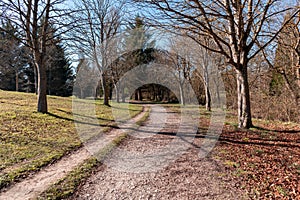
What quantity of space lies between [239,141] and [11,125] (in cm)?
780

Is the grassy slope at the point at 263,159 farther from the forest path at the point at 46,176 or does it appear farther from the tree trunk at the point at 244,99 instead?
the forest path at the point at 46,176

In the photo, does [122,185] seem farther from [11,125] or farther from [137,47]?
[137,47]

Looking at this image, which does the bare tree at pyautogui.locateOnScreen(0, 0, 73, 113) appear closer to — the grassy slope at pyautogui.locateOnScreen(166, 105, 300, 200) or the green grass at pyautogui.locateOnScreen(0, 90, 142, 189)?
the green grass at pyautogui.locateOnScreen(0, 90, 142, 189)

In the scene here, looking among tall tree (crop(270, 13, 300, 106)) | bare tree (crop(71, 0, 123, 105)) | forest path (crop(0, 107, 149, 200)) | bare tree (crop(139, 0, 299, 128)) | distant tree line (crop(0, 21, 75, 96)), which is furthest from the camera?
distant tree line (crop(0, 21, 75, 96))

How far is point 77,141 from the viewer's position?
5.90 meters

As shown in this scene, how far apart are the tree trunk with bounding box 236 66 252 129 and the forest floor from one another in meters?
1.18

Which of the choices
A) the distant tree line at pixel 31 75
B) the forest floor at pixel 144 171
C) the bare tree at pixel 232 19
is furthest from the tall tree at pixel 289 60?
the distant tree line at pixel 31 75

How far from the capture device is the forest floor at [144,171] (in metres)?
3.03

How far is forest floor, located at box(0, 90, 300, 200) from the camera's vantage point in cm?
303

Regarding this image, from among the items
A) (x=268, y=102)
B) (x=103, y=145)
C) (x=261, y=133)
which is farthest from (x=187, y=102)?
(x=103, y=145)

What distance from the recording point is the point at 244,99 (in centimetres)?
731

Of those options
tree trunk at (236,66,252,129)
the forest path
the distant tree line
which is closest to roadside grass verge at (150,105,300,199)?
tree trunk at (236,66,252,129)

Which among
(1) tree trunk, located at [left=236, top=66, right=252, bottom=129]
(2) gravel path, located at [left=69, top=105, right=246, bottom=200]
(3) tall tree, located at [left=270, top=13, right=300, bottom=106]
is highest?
(3) tall tree, located at [left=270, top=13, right=300, bottom=106]

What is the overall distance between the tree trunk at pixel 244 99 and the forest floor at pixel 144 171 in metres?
1.18
